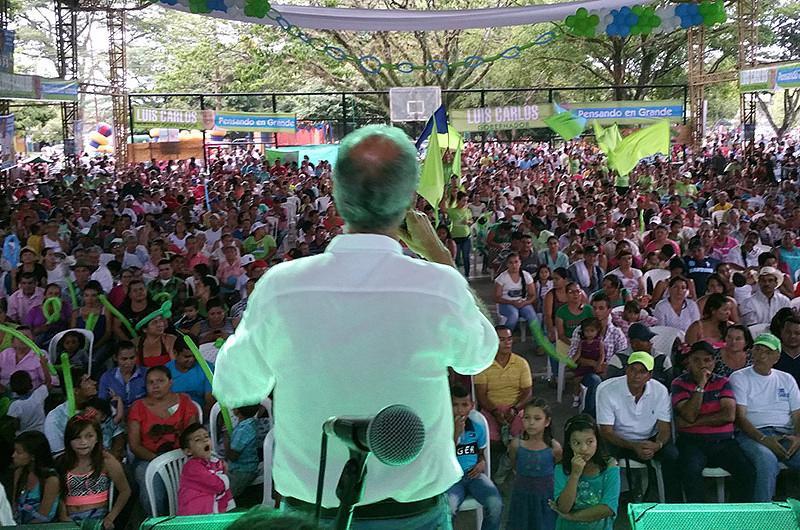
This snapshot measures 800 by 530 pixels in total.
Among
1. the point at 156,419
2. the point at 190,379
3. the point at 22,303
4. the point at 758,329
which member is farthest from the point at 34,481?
the point at 758,329

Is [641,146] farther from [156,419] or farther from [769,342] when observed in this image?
[156,419]

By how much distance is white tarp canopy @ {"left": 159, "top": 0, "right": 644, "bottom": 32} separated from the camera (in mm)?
13023

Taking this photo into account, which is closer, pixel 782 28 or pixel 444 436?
pixel 444 436

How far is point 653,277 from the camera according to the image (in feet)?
25.9

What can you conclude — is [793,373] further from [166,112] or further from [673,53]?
[673,53]

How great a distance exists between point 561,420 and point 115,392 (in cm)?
290

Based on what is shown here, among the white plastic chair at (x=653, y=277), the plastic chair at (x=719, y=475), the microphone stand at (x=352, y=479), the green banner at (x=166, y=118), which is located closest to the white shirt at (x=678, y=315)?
the white plastic chair at (x=653, y=277)

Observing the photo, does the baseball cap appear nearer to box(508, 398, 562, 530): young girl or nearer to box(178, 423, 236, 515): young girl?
box(508, 398, 562, 530): young girl

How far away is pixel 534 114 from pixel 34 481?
56.8 feet

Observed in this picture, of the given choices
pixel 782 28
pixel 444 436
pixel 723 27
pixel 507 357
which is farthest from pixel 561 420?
pixel 782 28

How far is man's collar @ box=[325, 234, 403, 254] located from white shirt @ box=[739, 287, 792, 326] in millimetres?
5752

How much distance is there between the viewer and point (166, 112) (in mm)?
20750

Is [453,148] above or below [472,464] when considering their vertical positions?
above

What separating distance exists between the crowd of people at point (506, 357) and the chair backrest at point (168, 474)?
0.07 meters
